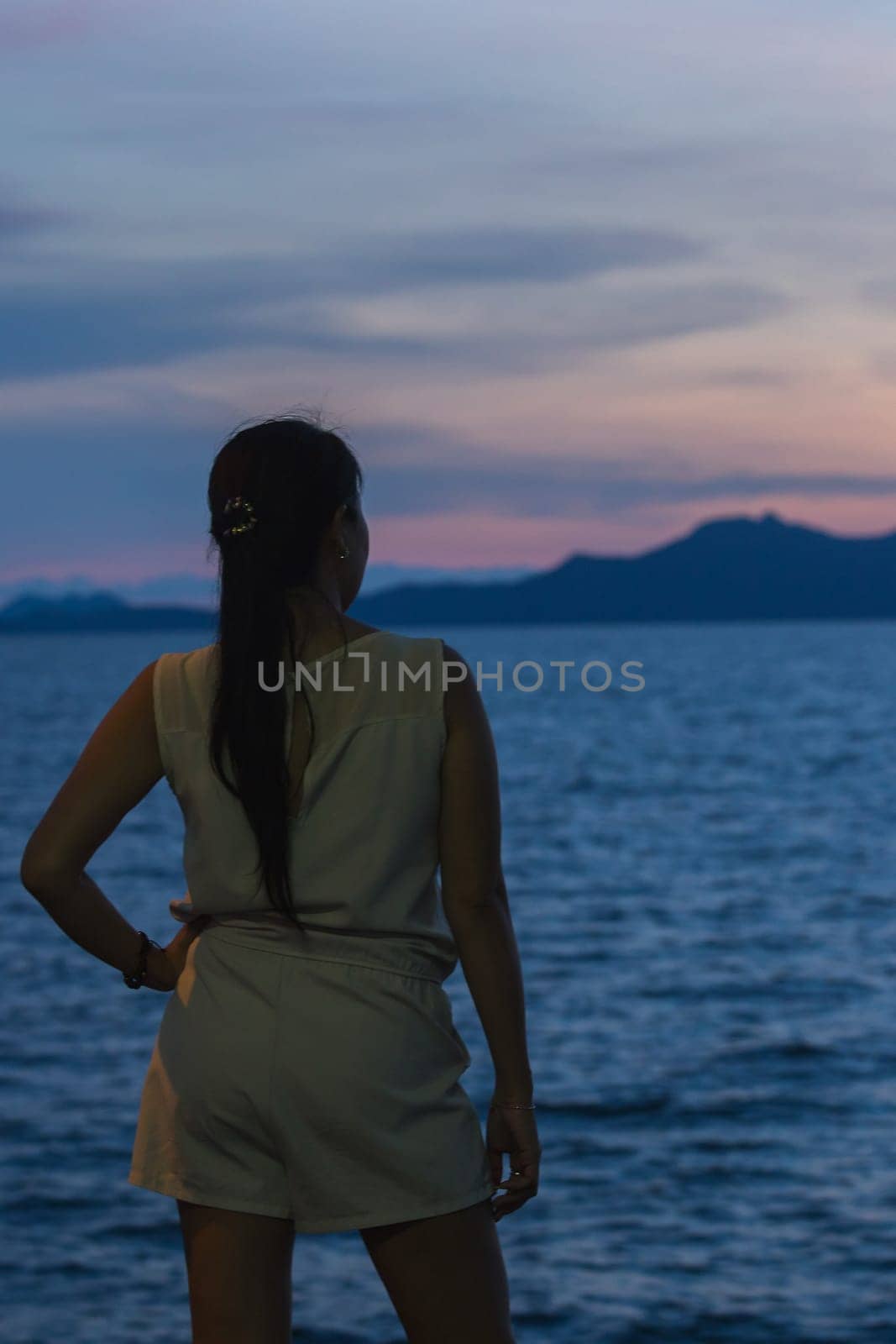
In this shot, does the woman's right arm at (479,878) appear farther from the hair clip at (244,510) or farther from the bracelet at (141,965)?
the bracelet at (141,965)

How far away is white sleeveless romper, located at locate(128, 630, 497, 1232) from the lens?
215 cm

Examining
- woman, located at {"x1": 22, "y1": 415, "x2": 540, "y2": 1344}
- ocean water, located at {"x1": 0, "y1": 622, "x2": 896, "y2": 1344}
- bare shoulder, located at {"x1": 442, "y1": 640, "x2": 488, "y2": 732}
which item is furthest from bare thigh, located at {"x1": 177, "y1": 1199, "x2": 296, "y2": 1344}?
ocean water, located at {"x1": 0, "y1": 622, "x2": 896, "y2": 1344}

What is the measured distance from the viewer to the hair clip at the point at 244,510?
2.21m

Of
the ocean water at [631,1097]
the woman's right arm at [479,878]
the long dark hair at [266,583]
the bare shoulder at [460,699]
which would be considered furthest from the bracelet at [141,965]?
the ocean water at [631,1097]

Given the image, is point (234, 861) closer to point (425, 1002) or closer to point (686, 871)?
point (425, 1002)

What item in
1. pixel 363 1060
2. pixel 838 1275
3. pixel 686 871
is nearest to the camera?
pixel 363 1060

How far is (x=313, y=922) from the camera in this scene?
2166 millimetres

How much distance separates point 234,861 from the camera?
218 cm

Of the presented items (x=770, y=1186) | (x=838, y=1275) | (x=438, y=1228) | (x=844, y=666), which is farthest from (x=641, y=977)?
(x=844, y=666)

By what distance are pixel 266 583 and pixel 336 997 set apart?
21.5 inches

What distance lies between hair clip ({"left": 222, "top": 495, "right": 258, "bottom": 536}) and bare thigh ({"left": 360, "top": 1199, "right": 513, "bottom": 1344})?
36.5 inches

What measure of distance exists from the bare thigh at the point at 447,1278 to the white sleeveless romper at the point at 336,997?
0.11ft

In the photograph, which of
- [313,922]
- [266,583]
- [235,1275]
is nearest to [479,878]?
[313,922]

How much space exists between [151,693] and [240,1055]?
0.49 metres
